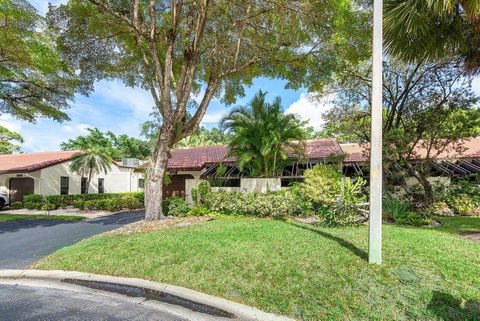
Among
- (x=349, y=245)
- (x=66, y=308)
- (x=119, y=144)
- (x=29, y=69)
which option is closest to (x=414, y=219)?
(x=349, y=245)

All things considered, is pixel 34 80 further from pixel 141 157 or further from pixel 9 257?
pixel 141 157

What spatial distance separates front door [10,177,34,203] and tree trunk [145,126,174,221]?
62.9 feet

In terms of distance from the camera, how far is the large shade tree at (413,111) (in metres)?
13.5

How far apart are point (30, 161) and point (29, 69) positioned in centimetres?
1393

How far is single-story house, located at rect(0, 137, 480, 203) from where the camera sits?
16469 mm

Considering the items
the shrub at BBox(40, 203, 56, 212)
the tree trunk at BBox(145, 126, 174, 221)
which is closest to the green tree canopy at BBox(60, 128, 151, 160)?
the shrub at BBox(40, 203, 56, 212)

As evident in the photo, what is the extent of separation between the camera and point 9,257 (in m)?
7.90

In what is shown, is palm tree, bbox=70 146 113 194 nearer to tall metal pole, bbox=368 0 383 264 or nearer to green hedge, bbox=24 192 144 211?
green hedge, bbox=24 192 144 211

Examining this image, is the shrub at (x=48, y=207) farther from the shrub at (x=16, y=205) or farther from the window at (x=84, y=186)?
the window at (x=84, y=186)

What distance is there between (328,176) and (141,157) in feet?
114

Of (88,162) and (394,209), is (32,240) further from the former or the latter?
(88,162)

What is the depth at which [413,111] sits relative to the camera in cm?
1459

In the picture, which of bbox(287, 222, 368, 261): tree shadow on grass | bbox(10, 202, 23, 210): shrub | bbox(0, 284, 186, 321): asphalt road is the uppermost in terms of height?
bbox(287, 222, 368, 261): tree shadow on grass

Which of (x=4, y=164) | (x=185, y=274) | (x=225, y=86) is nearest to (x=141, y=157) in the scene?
(x=4, y=164)
